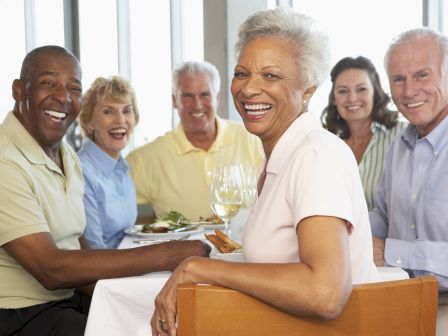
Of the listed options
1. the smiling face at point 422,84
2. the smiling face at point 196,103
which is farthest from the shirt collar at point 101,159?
the smiling face at point 422,84

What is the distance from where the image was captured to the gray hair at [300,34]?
1.47 metres

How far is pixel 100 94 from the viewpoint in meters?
3.29

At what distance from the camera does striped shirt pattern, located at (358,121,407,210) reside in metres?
3.41

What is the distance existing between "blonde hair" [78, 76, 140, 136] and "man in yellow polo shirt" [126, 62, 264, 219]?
0.47m

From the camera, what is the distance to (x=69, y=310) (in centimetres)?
210

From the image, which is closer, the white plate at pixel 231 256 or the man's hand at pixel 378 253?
the white plate at pixel 231 256

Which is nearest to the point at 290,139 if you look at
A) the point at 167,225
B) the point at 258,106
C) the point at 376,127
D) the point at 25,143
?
the point at 258,106

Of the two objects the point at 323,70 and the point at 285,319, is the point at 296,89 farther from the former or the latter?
the point at 285,319

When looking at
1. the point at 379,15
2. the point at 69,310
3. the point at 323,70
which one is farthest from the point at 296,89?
the point at 379,15

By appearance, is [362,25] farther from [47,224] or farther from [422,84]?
[47,224]

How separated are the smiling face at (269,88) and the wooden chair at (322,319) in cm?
50

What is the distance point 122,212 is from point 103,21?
241cm

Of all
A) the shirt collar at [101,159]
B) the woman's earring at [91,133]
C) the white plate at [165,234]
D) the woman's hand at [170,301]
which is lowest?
the white plate at [165,234]

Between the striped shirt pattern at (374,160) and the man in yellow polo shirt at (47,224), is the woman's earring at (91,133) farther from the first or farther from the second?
the striped shirt pattern at (374,160)
